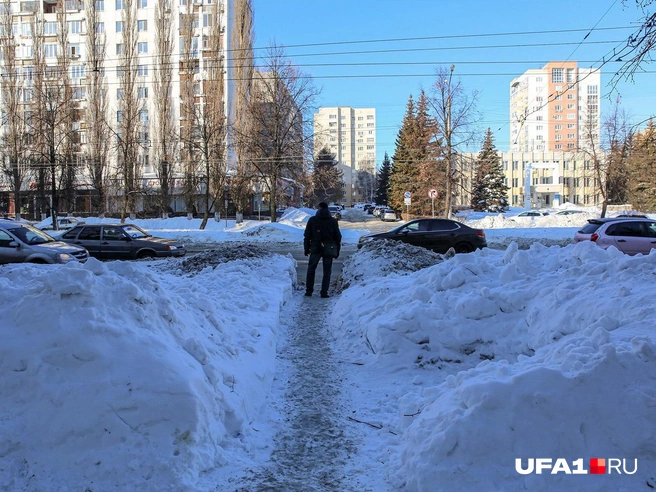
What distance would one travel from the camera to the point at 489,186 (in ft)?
219

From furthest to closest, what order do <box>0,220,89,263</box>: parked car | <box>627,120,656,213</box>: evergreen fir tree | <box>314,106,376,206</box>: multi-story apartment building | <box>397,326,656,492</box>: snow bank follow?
<box>314,106,376,206</box>: multi-story apartment building < <box>627,120,656,213</box>: evergreen fir tree < <box>0,220,89,263</box>: parked car < <box>397,326,656,492</box>: snow bank

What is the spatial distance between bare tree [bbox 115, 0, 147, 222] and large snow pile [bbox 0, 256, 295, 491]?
1552 inches

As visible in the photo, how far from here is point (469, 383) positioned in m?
3.62

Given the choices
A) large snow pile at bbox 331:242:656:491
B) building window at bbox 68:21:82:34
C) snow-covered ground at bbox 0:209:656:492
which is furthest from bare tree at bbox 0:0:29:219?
large snow pile at bbox 331:242:656:491

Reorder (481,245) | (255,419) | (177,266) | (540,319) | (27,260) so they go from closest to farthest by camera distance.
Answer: (255,419) < (540,319) < (177,266) < (27,260) < (481,245)

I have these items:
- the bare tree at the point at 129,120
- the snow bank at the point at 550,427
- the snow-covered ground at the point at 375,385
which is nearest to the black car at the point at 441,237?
the snow-covered ground at the point at 375,385

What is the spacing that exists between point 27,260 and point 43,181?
43121mm

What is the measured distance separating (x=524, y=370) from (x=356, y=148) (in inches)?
6826

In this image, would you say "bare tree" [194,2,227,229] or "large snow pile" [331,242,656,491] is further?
"bare tree" [194,2,227,229]

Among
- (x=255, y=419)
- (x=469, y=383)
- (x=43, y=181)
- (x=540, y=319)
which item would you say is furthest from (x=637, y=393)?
(x=43, y=181)

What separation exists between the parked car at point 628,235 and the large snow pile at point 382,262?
7.28m

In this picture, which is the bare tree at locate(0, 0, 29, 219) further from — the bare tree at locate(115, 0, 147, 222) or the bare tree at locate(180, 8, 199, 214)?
the bare tree at locate(180, 8, 199, 214)

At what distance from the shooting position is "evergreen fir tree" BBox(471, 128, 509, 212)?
66394mm

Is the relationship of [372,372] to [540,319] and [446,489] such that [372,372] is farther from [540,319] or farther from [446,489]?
[446,489]
